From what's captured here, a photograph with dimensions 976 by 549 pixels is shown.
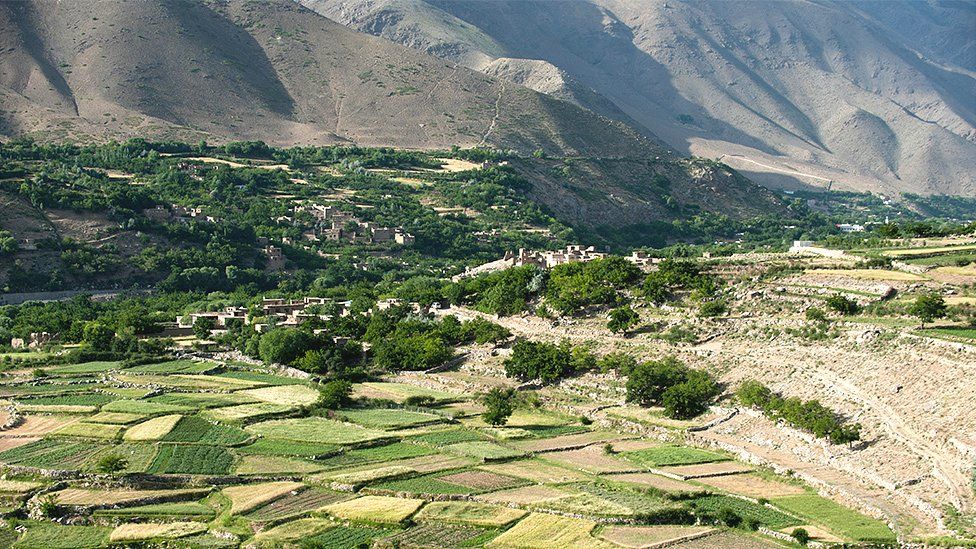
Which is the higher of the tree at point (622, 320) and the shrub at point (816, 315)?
the shrub at point (816, 315)

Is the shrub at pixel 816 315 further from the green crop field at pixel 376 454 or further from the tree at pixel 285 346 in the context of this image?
the tree at pixel 285 346

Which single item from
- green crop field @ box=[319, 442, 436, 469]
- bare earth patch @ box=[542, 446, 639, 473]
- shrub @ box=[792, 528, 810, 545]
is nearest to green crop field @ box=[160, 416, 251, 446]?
green crop field @ box=[319, 442, 436, 469]

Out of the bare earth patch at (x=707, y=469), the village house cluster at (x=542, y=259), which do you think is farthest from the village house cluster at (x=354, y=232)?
the bare earth patch at (x=707, y=469)

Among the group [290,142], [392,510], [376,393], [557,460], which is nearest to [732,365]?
[557,460]

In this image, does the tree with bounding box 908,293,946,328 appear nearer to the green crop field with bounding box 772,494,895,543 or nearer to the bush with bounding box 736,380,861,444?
the bush with bounding box 736,380,861,444

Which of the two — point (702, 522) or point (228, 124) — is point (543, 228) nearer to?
point (228, 124)

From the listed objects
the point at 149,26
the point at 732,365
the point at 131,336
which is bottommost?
the point at 131,336

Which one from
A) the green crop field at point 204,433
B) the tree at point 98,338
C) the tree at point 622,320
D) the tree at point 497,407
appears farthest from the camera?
the tree at point 98,338
